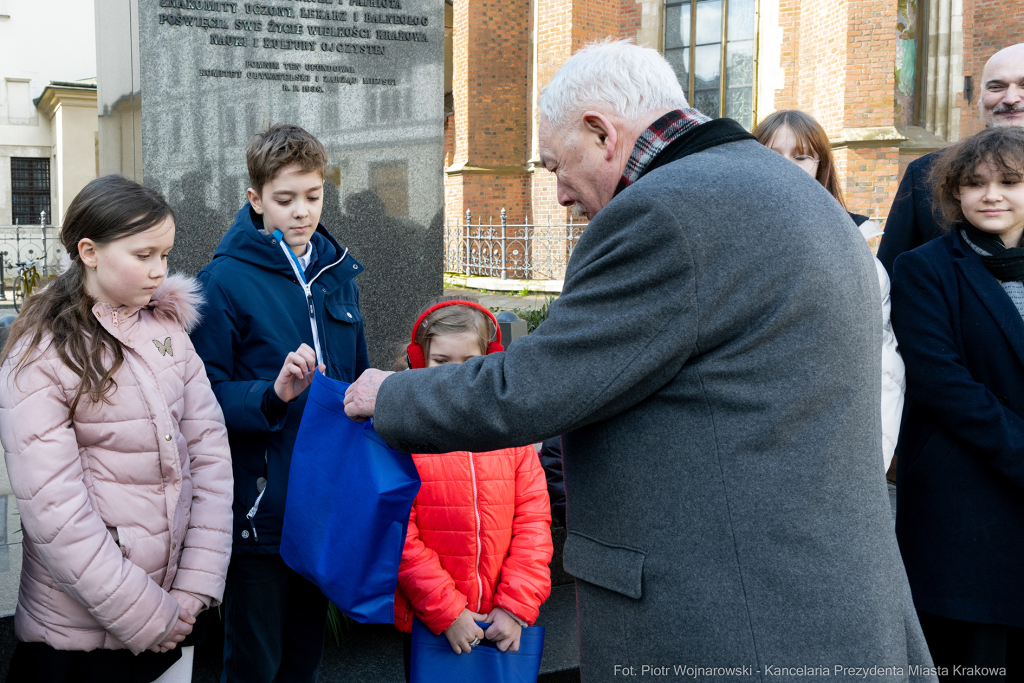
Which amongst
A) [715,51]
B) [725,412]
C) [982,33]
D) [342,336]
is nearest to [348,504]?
[342,336]

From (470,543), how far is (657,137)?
135 cm

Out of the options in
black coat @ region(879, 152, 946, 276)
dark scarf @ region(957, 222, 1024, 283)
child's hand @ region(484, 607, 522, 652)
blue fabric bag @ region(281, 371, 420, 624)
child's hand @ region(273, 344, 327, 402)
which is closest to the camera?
blue fabric bag @ region(281, 371, 420, 624)

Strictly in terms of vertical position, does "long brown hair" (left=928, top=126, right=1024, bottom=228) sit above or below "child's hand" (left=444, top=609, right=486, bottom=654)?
above

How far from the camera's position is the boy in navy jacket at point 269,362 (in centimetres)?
262

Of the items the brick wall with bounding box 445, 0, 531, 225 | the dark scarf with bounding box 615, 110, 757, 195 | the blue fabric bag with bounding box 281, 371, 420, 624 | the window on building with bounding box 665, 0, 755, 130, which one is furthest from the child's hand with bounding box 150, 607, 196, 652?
the window on building with bounding box 665, 0, 755, 130

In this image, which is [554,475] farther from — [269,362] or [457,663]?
[269,362]

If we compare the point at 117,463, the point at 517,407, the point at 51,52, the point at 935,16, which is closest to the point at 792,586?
the point at 517,407

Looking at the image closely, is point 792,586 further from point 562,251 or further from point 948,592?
point 562,251

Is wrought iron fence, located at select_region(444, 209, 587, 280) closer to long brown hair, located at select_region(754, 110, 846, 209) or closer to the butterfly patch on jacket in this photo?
long brown hair, located at select_region(754, 110, 846, 209)

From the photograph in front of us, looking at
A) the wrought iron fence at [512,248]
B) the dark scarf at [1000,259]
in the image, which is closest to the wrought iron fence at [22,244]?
the wrought iron fence at [512,248]

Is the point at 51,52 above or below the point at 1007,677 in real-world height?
above

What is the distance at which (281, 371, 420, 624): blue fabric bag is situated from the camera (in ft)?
6.94

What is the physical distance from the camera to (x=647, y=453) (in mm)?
1626

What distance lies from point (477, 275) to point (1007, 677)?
1572 centimetres
